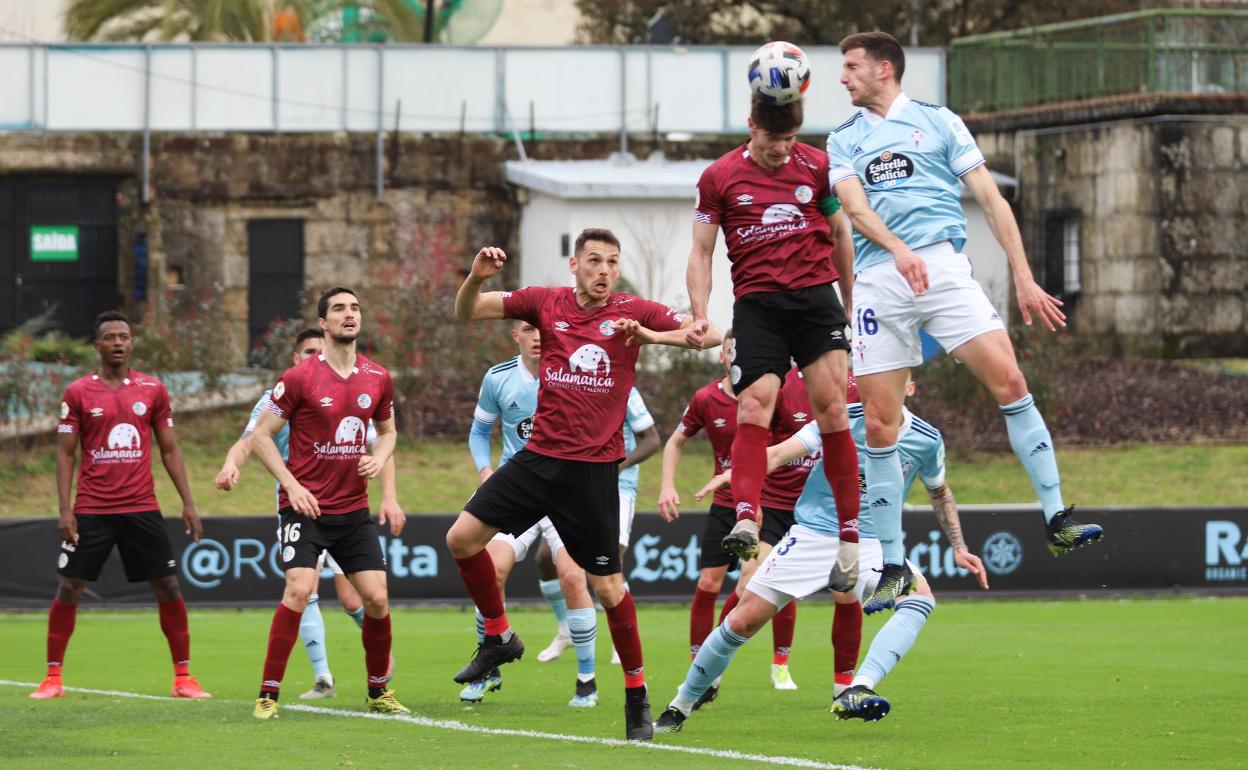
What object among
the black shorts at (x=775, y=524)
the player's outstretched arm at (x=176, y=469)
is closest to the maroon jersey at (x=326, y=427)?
the player's outstretched arm at (x=176, y=469)

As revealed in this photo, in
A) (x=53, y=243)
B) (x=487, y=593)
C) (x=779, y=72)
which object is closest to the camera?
(x=779, y=72)

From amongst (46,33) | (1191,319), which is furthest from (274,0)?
(1191,319)

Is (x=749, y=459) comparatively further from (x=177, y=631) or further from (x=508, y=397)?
(x=177, y=631)

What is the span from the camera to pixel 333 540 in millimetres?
11750

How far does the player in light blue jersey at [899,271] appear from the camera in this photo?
9297 mm

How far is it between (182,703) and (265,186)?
65.4 ft

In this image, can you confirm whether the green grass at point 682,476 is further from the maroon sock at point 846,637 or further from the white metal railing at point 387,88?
the maroon sock at point 846,637

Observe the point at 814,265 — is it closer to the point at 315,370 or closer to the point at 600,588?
the point at 600,588

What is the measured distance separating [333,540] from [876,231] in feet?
14.1

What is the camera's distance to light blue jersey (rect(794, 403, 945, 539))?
10.7 m

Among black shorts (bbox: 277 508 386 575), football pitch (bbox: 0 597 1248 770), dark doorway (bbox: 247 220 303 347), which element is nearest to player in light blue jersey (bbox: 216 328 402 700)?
black shorts (bbox: 277 508 386 575)

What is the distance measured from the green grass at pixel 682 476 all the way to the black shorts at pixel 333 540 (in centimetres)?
1303

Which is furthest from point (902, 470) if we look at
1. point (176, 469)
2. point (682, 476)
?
point (682, 476)

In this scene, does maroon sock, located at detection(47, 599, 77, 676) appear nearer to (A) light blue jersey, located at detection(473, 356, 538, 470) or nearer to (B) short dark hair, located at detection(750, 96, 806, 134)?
(A) light blue jersey, located at detection(473, 356, 538, 470)
